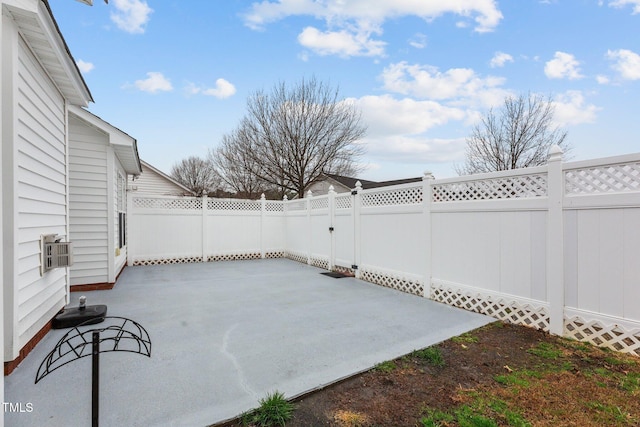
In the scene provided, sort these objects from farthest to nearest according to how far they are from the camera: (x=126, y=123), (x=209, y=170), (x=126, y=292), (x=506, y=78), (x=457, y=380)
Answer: (x=209, y=170) → (x=126, y=123) → (x=506, y=78) → (x=126, y=292) → (x=457, y=380)

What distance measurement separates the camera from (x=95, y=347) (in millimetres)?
1592

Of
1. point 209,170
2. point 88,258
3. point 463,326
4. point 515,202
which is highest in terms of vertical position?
point 209,170

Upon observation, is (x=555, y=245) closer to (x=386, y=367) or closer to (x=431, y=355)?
(x=431, y=355)

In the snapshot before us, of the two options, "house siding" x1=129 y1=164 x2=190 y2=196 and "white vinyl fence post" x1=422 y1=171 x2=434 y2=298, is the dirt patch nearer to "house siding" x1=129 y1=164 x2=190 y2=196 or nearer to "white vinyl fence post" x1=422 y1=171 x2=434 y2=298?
"white vinyl fence post" x1=422 y1=171 x2=434 y2=298

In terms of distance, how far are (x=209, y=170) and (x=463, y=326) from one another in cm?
2371

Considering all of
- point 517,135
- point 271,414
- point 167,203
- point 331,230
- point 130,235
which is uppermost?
point 517,135

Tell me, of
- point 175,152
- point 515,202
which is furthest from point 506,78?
point 175,152

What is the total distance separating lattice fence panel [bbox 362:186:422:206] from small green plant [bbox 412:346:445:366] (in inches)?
108

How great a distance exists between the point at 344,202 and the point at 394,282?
7.51 ft

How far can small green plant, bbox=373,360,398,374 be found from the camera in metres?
2.57

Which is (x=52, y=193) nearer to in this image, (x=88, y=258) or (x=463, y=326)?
(x=88, y=258)

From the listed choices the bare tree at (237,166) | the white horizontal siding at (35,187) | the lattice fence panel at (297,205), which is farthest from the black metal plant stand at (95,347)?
the bare tree at (237,166)

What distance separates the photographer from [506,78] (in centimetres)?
1061

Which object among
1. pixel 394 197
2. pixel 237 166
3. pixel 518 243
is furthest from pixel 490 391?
pixel 237 166
